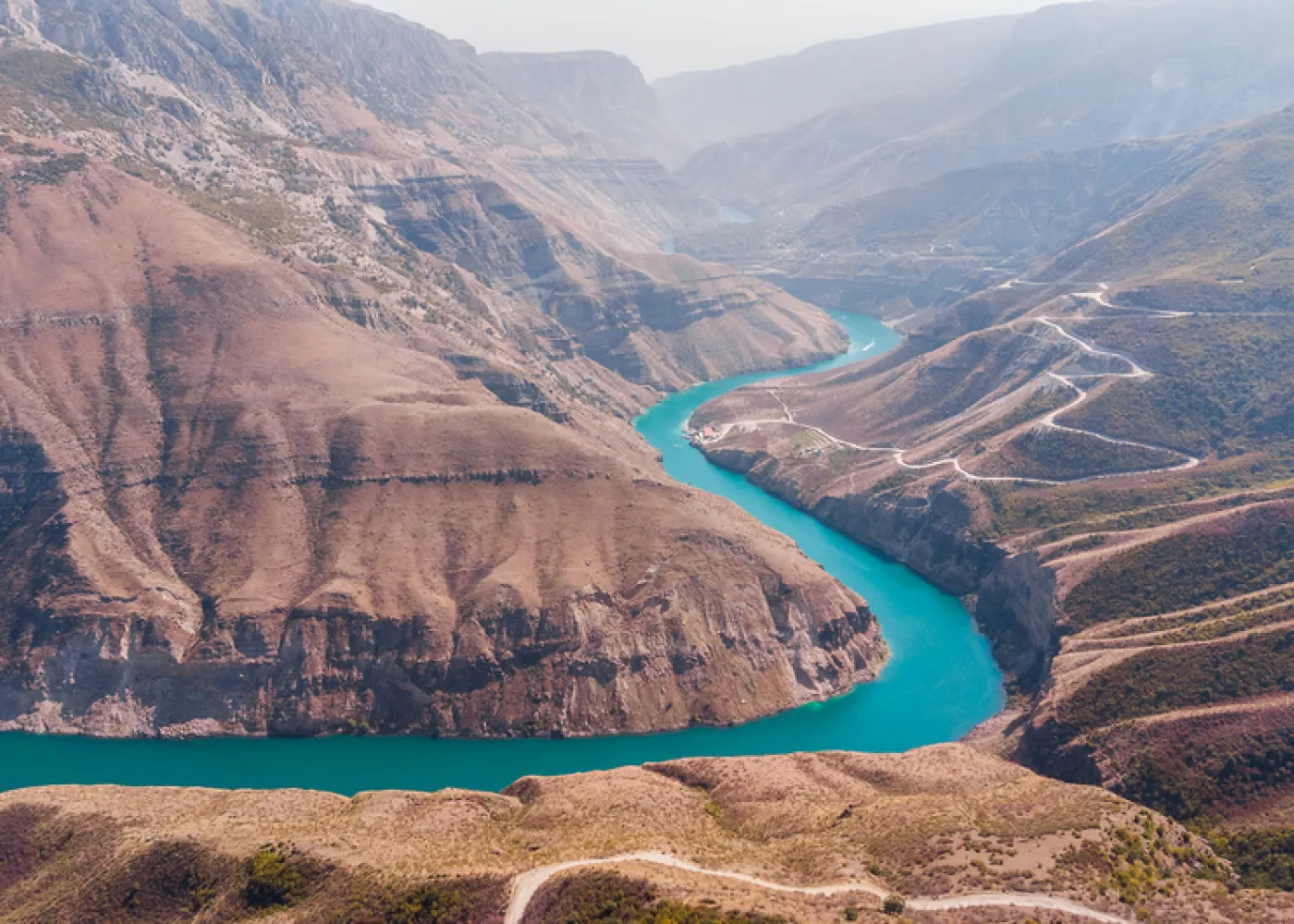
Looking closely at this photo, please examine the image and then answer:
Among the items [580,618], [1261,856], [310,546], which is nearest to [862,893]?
[1261,856]

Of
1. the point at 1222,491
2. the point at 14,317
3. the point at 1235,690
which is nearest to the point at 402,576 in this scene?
the point at 14,317

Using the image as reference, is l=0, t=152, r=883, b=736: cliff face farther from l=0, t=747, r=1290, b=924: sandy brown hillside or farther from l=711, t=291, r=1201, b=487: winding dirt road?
l=711, t=291, r=1201, b=487: winding dirt road

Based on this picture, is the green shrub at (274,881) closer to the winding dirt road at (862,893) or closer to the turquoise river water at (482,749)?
the winding dirt road at (862,893)

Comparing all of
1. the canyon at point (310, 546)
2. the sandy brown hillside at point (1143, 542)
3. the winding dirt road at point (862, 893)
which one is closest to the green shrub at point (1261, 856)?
the sandy brown hillside at point (1143, 542)

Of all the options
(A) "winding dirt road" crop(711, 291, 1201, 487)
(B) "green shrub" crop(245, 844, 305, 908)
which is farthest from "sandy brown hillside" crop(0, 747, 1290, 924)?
(A) "winding dirt road" crop(711, 291, 1201, 487)

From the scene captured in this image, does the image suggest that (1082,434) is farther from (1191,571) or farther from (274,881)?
(274,881)
